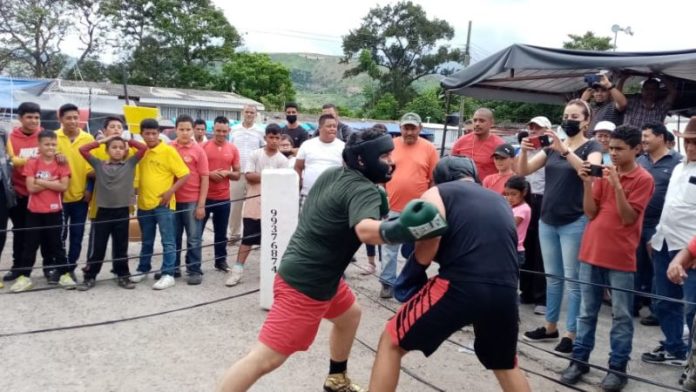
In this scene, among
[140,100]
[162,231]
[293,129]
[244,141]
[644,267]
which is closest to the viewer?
[644,267]

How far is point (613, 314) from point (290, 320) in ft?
7.83

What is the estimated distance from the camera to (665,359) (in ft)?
15.2

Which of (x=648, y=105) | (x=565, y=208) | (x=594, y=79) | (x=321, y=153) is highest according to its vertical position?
(x=594, y=79)

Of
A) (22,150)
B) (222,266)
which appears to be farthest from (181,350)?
(22,150)

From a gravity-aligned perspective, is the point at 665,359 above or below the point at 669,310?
below

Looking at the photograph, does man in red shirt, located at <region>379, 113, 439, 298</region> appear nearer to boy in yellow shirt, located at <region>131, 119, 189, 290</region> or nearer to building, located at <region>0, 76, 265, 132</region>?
boy in yellow shirt, located at <region>131, 119, 189, 290</region>

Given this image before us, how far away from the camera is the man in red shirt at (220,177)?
6.92m

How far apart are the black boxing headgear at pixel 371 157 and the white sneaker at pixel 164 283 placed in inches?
146

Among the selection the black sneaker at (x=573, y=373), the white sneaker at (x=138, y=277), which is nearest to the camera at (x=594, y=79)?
the black sneaker at (x=573, y=373)

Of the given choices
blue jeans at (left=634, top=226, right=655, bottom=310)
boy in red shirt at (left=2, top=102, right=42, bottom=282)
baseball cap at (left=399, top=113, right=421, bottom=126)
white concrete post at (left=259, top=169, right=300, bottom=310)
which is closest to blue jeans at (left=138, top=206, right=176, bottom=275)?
boy in red shirt at (left=2, top=102, right=42, bottom=282)

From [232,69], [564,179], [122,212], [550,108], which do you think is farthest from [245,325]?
[232,69]

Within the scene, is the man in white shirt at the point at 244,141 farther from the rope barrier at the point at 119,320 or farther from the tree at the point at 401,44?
the tree at the point at 401,44

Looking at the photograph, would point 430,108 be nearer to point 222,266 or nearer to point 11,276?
point 222,266

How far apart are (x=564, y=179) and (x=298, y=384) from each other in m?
2.66
